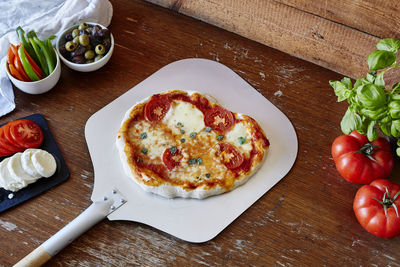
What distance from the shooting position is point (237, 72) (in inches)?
67.2

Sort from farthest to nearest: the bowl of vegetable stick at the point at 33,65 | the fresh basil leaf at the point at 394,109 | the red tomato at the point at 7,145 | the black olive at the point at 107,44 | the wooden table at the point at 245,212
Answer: the black olive at the point at 107,44 < the bowl of vegetable stick at the point at 33,65 < the red tomato at the point at 7,145 < the wooden table at the point at 245,212 < the fresh basil leaf at the point at 394,109

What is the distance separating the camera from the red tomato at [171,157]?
4.66ft

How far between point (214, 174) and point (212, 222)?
0.16 meters

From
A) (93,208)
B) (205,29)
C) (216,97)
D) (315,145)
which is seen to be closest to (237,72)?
(216,97)

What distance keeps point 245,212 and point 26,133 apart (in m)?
0.82

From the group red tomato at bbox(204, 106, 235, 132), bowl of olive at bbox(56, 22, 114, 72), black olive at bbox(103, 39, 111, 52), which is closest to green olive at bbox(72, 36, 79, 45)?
bowl of olive at bbox(56, 22, 114, 72)

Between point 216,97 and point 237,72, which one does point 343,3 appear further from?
point 216,97

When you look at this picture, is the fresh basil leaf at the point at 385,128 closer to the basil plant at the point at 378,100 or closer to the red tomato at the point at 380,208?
the basil plant at the point at 378,100

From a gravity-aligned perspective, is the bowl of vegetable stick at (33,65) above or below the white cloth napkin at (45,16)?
below

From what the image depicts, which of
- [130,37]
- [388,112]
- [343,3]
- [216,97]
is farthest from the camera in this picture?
[130,37]

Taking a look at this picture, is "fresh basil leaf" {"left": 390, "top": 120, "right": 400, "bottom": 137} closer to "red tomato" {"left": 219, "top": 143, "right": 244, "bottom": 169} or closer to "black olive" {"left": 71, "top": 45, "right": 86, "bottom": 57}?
"red tomato" {"left": 219, "top": 143, "right": 244, "bottom": 169}

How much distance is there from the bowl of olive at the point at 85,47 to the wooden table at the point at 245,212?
0.26ft

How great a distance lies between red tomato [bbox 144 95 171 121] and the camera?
1523mm

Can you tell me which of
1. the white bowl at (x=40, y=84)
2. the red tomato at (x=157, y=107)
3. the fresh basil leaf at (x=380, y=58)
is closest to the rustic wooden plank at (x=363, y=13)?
the fresh basil leaf at (x=380, y=58)
